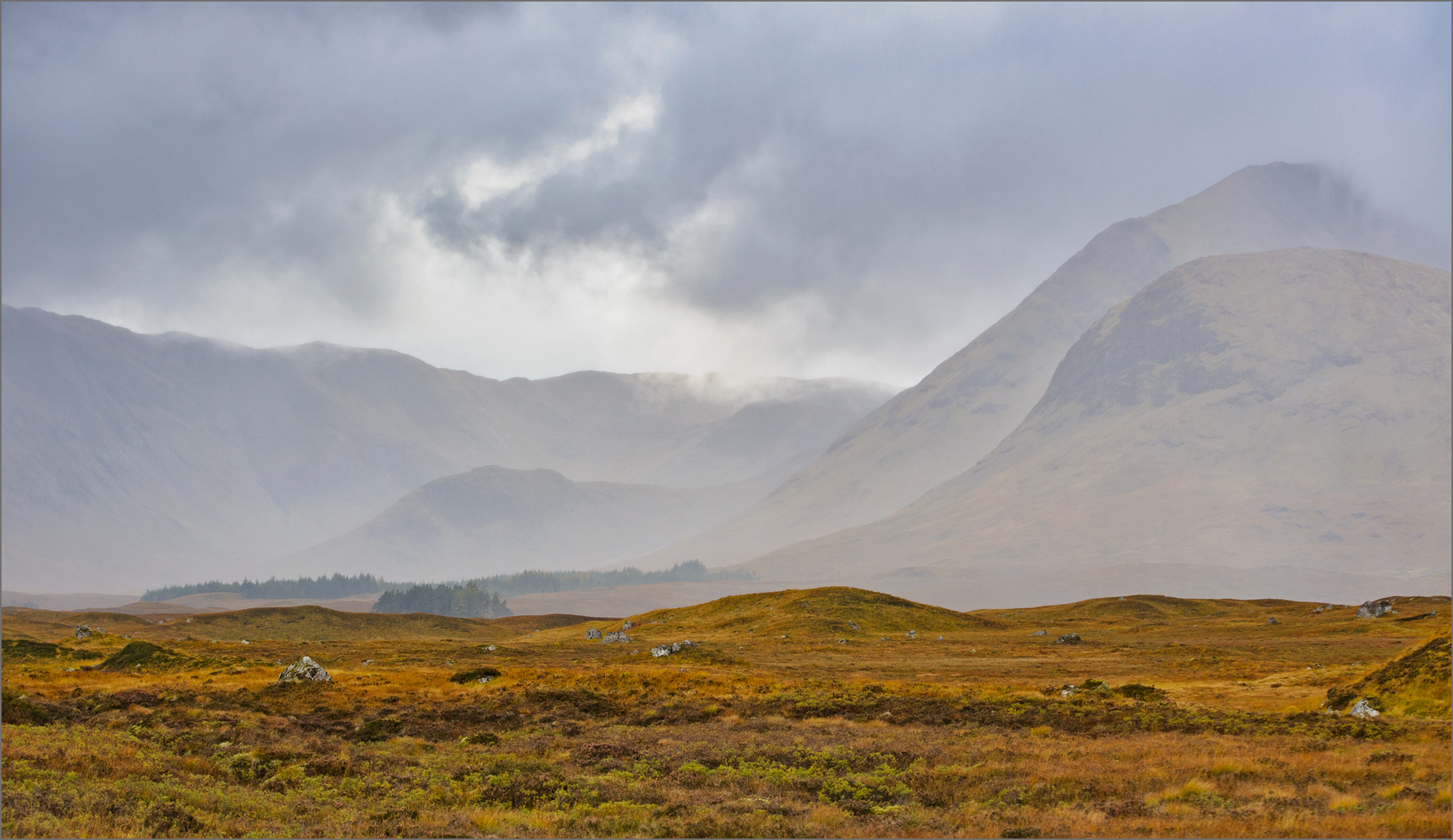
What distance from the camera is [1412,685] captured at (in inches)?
1623

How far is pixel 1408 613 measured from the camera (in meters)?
124

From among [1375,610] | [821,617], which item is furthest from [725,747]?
[1375,610]

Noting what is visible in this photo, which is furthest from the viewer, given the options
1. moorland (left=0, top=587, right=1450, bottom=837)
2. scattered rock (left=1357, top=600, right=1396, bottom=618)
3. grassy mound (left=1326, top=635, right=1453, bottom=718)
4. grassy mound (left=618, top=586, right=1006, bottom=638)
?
grassy mound (left=618, top=586, right=1006, bottom=638)

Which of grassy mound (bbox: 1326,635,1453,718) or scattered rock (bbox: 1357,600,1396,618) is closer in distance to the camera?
grassy mound (bbox: 1326,635,1453,718)

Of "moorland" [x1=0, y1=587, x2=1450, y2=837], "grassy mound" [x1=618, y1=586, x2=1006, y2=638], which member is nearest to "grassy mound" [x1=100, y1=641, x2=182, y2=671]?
"moorland" [x1=0, y1=587, x2=1450, y2=837]

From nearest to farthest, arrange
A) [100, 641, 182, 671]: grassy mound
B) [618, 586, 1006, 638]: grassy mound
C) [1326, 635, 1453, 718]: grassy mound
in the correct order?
[1326, 635, 1453, 718]: grassy mound → [100, 641, 182, 671]: grassy mound → [618, 586, 1006, 638]: grassy mound

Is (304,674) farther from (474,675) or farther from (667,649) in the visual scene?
(667,649)

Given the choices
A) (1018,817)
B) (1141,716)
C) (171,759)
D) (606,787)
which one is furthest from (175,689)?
(1141,716)

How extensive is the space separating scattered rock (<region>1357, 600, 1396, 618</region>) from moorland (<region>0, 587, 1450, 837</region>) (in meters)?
44.8

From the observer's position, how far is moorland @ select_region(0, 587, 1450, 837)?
2691 centimetres

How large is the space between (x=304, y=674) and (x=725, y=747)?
38.1 m

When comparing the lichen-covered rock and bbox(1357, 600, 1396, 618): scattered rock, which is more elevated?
bbox(1357, 600, 1396, 618): scattered rock

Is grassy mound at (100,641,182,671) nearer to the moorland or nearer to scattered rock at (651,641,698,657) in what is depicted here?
the moorland

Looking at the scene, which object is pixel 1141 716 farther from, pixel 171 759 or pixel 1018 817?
pixel 171 759
